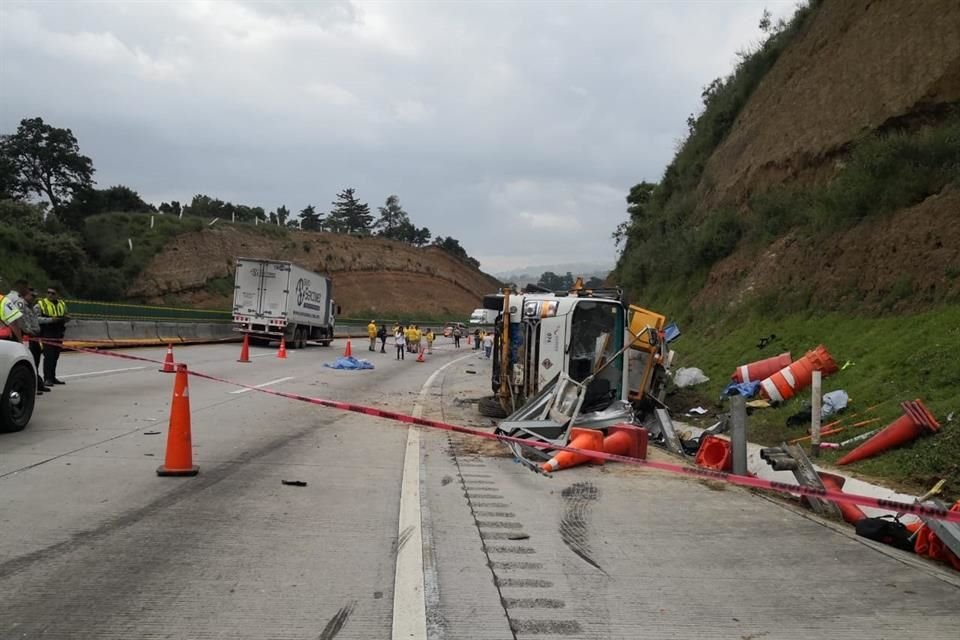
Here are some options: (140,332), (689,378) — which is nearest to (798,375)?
(689,378)

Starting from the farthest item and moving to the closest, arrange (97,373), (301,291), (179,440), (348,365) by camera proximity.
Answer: (301,291), (348,365), (97,373), (179,440)

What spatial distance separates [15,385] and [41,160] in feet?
203

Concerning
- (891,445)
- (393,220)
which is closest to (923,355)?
(891,445)

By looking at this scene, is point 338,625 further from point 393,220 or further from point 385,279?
point 393,220

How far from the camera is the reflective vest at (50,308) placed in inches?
539

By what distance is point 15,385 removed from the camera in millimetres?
8633

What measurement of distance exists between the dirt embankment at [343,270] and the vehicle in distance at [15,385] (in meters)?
47.6

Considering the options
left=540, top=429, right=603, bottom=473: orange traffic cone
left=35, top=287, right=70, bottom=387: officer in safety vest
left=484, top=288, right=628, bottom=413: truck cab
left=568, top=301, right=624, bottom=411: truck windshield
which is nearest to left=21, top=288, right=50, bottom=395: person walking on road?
left=35, top=287, right=70, bottom=387: officer in safety vest

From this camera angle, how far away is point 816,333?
13.2 metres

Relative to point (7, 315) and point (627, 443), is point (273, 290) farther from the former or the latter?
point (627, 443)

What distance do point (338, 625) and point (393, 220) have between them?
123144 millimetres

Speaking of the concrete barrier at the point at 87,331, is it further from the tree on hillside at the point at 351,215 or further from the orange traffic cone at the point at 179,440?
the tree on hillside at the point at 351,215

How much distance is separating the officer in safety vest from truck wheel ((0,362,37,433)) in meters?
4.21

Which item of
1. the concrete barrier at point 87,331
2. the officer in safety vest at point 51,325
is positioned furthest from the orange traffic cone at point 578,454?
the concrete barrier at point 87,331
